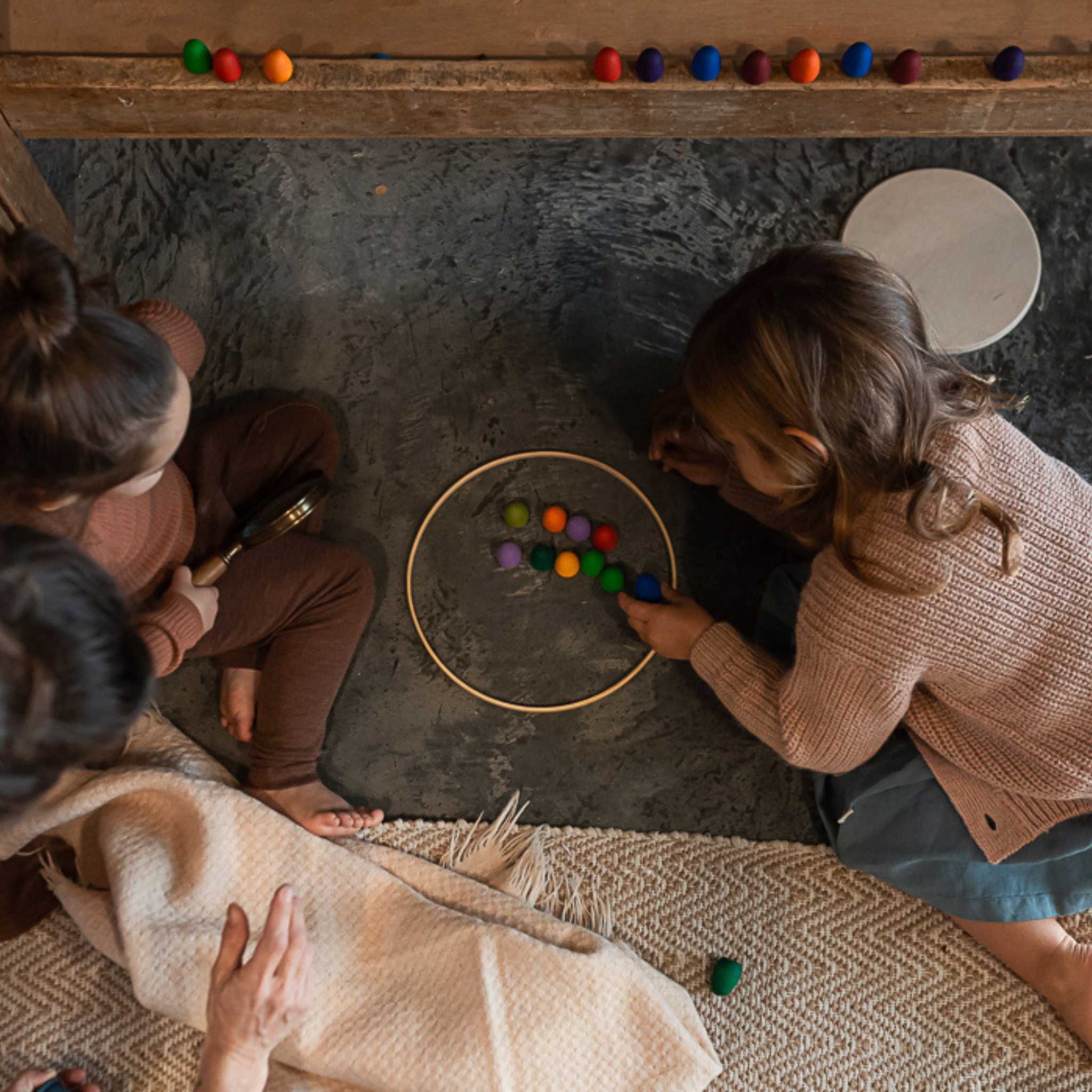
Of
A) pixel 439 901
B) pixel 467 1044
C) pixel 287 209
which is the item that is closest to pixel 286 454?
pixel 287 209

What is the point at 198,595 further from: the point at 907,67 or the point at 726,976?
the point at 907,67

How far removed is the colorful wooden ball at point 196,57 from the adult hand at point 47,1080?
43.8 inches

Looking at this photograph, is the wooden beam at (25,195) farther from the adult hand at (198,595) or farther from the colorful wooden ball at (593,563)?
the colorful wooden ball at (593,563)

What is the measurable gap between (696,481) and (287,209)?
1.99 ft

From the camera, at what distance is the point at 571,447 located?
46.0 inches

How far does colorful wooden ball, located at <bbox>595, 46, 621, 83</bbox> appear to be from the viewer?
1041 mm

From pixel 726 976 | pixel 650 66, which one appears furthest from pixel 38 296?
pixel 726 976

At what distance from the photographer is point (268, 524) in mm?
1048

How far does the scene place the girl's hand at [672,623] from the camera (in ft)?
3.59

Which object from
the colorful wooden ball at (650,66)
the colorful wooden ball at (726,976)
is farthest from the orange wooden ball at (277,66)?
the colorful wooden ball at (726,976)

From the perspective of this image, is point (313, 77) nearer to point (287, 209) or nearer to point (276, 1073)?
point (287, 209)

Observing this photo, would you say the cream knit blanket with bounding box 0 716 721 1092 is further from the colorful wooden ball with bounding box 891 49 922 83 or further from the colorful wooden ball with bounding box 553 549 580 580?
the colorful wooden ball with bounding box 891 49 922 83

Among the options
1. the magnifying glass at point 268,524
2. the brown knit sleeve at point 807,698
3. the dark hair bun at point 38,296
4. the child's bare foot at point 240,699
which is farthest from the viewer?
the child's bare foot at point 240,699

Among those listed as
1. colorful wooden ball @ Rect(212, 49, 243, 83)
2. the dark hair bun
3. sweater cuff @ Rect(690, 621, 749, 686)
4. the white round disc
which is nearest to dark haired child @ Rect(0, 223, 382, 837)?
the dark hair bun
